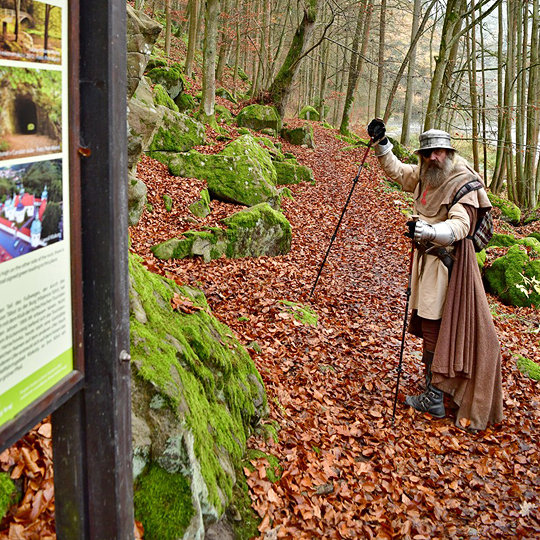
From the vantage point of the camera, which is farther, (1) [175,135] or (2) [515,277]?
(1) [175,135]

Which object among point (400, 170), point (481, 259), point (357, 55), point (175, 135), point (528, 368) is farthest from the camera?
point (357, 55)

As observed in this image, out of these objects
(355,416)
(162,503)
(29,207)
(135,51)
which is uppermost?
(135,51)

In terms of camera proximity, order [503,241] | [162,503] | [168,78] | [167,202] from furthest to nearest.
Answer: [168,78], [503,241], [167,202], [162,503]

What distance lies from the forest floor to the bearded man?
1.04ft

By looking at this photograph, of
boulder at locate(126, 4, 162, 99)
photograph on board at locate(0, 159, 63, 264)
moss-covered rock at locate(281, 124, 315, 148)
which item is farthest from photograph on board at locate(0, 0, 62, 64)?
moss-covered rock at locate(281, 124, 315, 148)

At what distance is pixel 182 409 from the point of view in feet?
9.16

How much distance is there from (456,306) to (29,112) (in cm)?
458

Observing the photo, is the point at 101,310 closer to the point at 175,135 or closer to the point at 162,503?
the point at 162,503

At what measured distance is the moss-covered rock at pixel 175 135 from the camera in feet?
35.6

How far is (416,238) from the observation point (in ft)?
14.9

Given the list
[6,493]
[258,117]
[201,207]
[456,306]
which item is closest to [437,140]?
[456,306]

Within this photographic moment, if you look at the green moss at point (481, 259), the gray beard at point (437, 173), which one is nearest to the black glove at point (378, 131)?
the gray beard at point (437, 173)

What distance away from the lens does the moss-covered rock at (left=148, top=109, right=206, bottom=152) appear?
10.8 meters

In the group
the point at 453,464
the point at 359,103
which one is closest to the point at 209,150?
the point at 453,464
